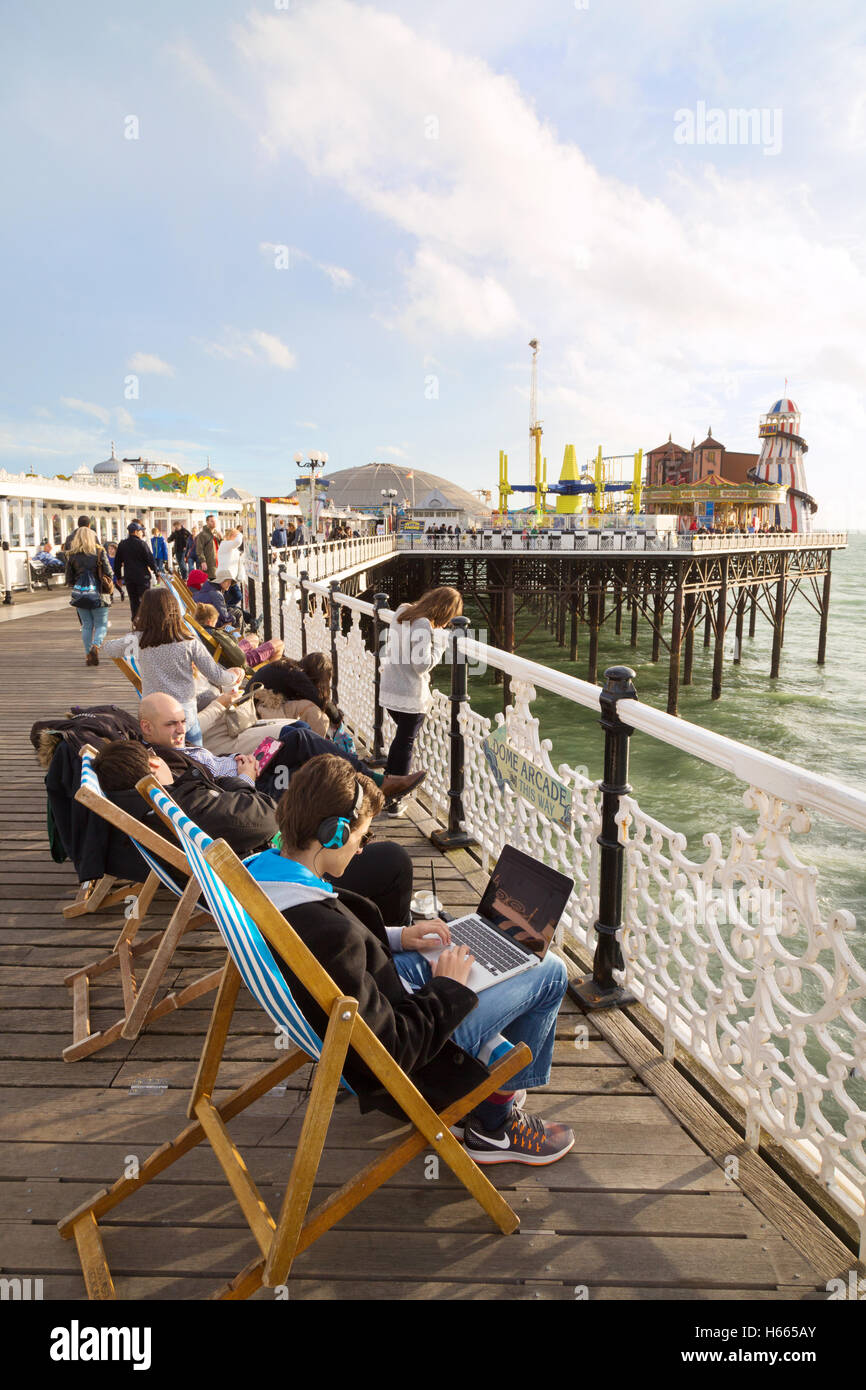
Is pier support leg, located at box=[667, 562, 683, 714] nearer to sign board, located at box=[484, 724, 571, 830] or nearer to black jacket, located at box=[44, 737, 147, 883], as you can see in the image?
sign board, located at box=[484, 724, 571, 830]

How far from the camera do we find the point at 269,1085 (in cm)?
208

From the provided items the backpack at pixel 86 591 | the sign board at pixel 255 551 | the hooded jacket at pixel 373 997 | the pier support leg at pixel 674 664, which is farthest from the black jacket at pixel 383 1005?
the pier support leg at pixel 674 664

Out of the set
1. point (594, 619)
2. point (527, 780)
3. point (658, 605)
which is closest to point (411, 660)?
point (527, 780)

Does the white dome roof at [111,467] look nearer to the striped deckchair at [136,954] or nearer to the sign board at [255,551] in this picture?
the sign board at [255,551]

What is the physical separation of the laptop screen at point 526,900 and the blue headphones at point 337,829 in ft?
2.32

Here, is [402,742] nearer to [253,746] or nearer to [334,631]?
[253,746]

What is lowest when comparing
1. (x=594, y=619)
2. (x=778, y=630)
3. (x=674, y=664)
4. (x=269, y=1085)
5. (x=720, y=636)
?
(x=674, y=664)

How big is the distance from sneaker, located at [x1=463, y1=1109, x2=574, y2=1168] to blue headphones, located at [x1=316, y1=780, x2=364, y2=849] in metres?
0.97

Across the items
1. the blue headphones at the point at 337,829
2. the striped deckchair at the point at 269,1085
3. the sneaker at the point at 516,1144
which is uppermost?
the blue headphones at the point at 337,829

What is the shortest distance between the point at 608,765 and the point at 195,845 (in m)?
1.53

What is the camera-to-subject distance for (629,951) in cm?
290

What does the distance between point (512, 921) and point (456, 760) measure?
2004 mm

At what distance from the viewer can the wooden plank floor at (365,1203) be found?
185cm

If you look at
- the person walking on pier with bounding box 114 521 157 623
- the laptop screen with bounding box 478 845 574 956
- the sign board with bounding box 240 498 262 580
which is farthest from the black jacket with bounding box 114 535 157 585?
the laptop screen with bounding box 478 845 574 956
